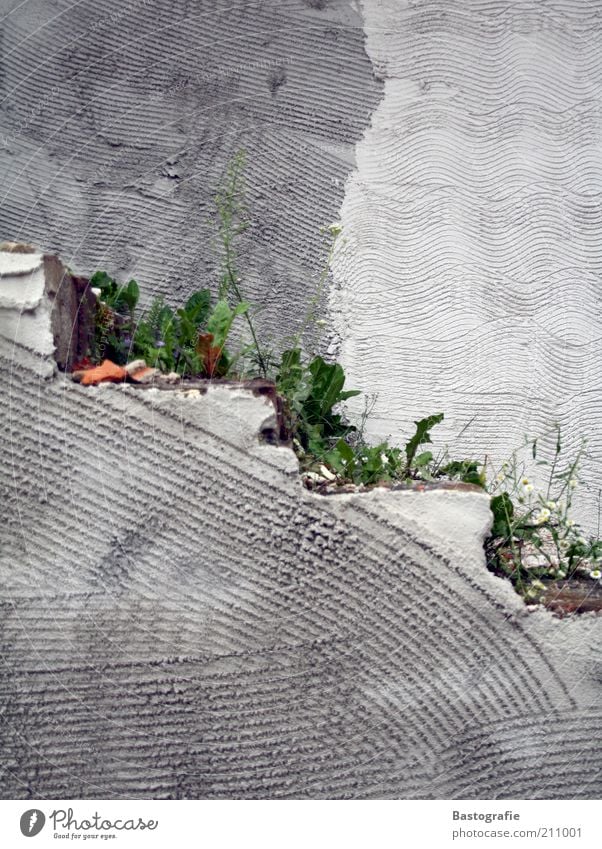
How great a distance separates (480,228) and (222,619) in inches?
54.7

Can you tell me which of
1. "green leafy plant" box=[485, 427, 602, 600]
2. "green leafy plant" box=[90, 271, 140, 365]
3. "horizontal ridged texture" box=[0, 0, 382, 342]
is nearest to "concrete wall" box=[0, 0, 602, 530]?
"horizontal ridged texture" box=[0, 0, 382, 342]

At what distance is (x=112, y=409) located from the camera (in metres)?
2.38

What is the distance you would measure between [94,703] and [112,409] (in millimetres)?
589

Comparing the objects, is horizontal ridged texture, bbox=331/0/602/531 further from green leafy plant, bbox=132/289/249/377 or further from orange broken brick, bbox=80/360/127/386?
orange broken brick, bbox=80/360/127/386

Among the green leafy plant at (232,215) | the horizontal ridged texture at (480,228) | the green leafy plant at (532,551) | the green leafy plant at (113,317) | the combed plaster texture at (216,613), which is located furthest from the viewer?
the horizontal ridged texture at (480,228)

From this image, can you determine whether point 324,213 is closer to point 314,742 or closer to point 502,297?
point 502,297

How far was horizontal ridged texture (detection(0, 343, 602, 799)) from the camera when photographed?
2365mm

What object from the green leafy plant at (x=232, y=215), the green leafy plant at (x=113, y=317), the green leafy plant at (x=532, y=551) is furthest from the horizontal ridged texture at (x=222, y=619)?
the green leafy plant at (x=232, y=215)

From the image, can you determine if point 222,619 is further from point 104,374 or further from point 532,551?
point 532,551

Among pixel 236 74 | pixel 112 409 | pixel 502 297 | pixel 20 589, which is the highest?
pixel 236 74

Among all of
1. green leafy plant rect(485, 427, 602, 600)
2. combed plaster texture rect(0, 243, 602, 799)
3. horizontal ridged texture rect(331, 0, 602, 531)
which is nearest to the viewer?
combed plaster texture rect(0, 243, 602, 799)

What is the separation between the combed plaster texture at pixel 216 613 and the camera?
2.37 meters

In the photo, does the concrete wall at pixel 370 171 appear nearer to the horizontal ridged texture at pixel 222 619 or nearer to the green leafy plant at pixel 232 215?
the green leafy plant at pixel 232 215

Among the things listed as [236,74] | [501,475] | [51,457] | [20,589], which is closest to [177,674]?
[20,589]
